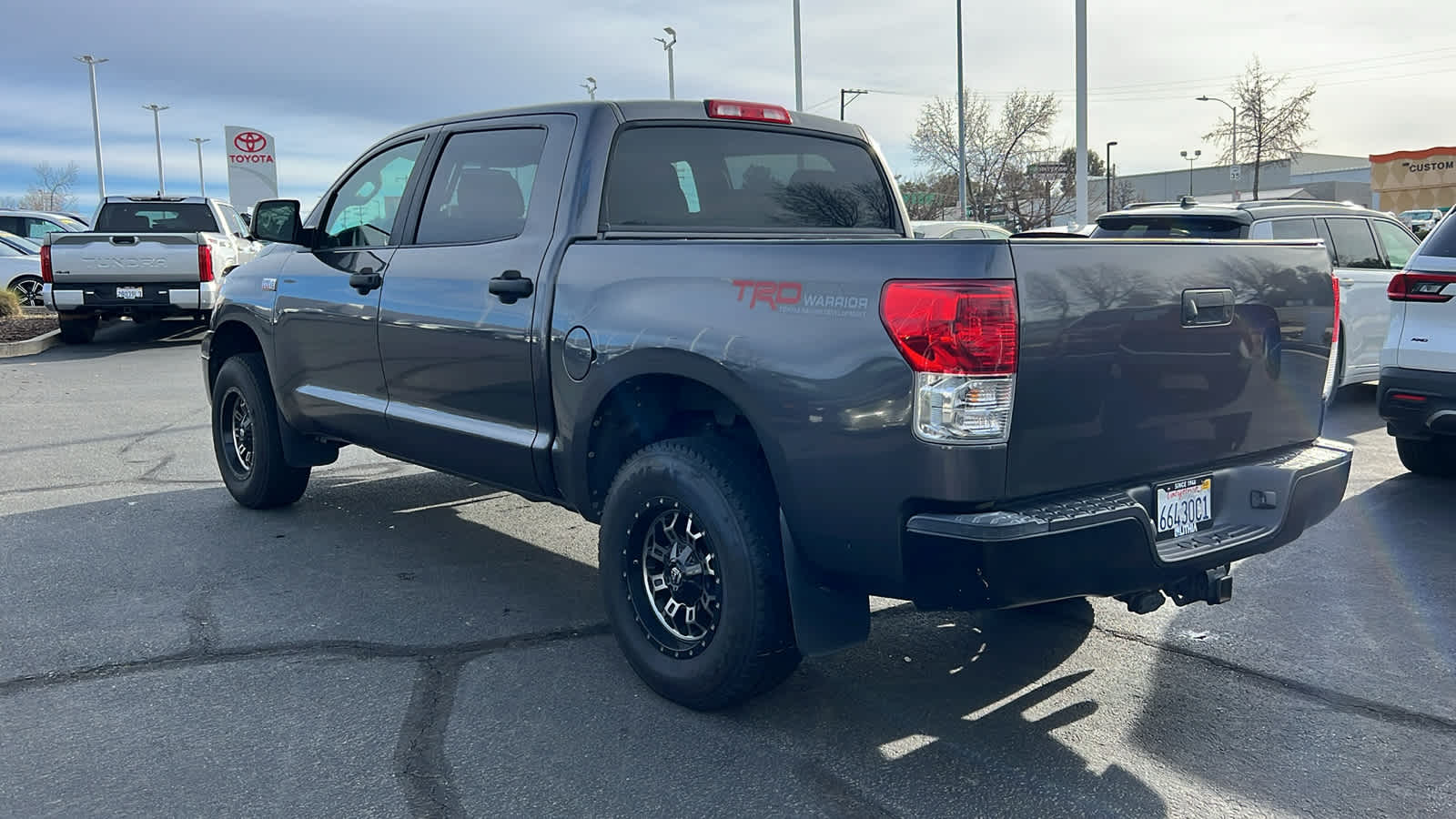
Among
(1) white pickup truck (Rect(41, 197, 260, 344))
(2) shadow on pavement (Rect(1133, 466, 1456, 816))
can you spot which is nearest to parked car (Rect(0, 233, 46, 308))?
(1) white pickup truck (Rect(41, 197, 260, 344))

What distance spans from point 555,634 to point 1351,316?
7.65m

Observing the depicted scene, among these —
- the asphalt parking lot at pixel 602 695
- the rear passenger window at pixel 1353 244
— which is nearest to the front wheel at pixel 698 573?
the asphalt parking lot at pixel 602 695

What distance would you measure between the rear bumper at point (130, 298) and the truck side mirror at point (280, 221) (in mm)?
10594

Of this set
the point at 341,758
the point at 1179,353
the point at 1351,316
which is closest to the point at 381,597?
the point at 341,758

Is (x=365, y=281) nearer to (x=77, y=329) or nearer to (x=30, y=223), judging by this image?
(x=77, y=329)

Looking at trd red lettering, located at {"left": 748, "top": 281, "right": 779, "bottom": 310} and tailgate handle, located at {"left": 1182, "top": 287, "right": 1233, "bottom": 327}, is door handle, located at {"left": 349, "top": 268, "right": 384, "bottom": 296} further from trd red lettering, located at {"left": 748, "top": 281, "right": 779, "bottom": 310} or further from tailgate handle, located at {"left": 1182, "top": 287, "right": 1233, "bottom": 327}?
tailgate handle, located at {"left": 1182, "top": 287, "right": 1233, "bottom": 327}

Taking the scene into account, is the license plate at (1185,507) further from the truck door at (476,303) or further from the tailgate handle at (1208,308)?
the truck door at (476,303)

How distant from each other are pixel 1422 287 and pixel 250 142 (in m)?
31.8

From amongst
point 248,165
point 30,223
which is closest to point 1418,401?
point 30,223

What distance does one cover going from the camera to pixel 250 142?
3238 centimetres

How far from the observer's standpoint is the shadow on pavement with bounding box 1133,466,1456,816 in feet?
10.5

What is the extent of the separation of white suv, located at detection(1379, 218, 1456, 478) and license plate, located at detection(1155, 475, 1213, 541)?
346 cm

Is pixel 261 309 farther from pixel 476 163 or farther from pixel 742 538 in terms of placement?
pixel 742 538

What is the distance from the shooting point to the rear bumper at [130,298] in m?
15.1
